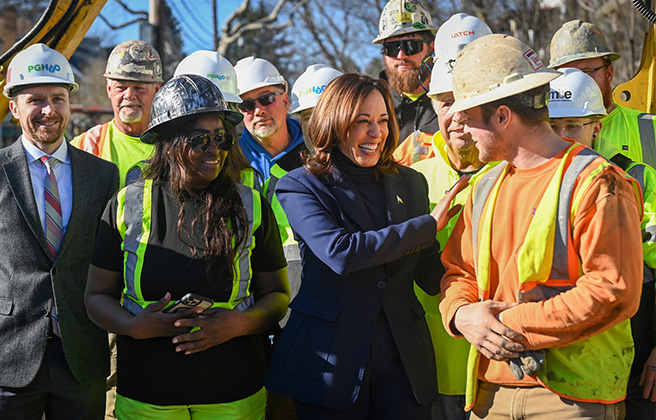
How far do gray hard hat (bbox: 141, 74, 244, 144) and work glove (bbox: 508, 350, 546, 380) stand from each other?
172 centimetres

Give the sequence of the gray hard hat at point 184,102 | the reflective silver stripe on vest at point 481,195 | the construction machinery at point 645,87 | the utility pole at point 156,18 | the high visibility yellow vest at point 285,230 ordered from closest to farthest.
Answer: the reflective silver stripe on vest at point 481,195, the gray hard hat at point 184,102, the high visibility yellow vest at point 285,230, the construction machinery at point 645,87, the utility pole at point 156,18

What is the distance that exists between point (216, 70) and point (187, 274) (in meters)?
2.45

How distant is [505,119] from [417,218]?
0.63 metres

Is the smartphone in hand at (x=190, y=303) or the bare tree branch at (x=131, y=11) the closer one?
the smartphone in hand at (x=190, y=303)

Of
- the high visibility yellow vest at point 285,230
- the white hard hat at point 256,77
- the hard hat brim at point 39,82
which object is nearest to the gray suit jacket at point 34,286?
the hard hat brim at point 39,82

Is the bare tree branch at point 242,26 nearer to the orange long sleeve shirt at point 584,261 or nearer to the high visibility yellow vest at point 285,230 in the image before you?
the high visibility yellow vest at point 285,230

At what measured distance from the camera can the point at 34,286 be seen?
3613mm

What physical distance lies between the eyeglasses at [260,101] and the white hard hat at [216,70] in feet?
0.29

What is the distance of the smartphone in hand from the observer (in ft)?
9.62

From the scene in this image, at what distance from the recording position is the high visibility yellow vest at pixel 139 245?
3.14 meters

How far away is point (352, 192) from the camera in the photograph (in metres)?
3.18

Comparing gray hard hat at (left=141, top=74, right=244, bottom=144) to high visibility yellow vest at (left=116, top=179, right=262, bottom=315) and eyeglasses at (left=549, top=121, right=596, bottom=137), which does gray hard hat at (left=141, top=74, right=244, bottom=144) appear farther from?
eyeglasses at (left=549, top=121, right=596, bottom=137)

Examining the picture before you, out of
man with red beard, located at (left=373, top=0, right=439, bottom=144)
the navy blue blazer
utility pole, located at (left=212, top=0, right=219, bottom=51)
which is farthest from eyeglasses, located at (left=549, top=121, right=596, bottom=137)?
utility pole, located at (left=212, top=0, right=219, bottom=51)

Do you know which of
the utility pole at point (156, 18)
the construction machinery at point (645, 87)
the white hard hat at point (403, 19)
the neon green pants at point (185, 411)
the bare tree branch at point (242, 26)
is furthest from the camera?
the bare tree branch at point (242, 26)
